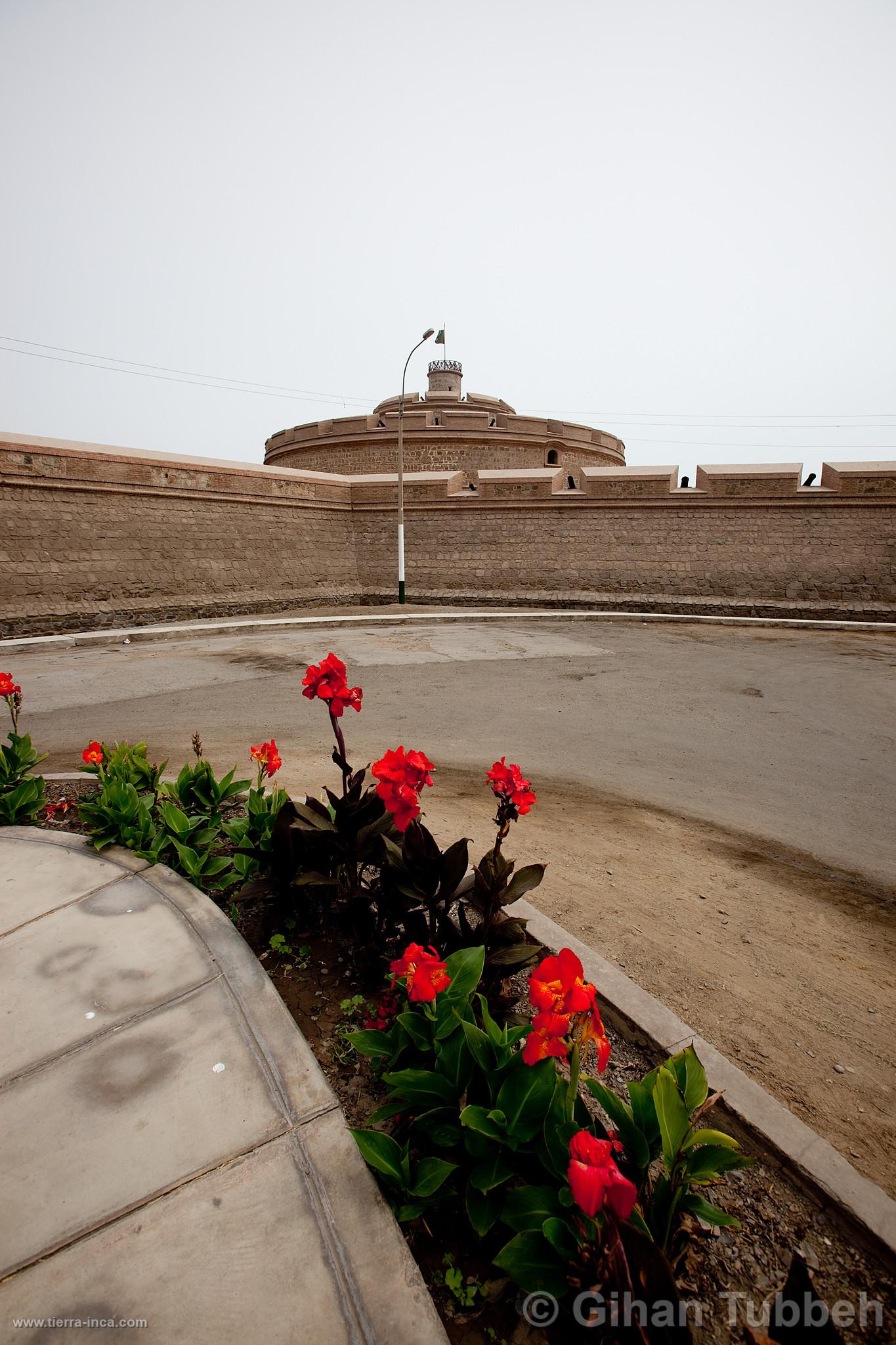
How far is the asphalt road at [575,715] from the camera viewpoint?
180 inches

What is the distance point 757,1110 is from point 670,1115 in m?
0.58

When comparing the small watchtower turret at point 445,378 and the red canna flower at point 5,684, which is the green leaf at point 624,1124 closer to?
the red canna flower at point 5,684

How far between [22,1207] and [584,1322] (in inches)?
51.0

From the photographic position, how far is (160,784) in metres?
3.64

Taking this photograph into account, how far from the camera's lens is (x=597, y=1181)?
958 mm

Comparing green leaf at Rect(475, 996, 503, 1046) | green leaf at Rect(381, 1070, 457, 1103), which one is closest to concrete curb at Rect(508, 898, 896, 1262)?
green leaf at Rect(475, 996, 503, 1046)

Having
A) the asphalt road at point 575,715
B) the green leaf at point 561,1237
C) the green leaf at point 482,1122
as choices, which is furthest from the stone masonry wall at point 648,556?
the green leaf at point 561,1237

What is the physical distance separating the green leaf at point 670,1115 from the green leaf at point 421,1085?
499 mm

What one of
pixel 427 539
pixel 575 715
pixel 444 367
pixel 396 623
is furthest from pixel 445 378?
pixel 575 715

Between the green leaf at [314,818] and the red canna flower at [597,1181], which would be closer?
the red canna flower at [597,1181]

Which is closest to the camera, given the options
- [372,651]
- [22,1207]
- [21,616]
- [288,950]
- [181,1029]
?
[22,1207]

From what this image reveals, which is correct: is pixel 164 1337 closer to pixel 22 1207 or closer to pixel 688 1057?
pixel 22 1207

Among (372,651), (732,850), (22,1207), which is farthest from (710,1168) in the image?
(372,651)

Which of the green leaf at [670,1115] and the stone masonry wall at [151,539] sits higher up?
the stone masonry wall at [151,539]
